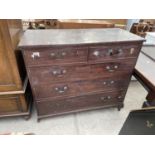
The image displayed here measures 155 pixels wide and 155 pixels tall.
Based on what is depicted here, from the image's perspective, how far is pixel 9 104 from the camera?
1.56 meters

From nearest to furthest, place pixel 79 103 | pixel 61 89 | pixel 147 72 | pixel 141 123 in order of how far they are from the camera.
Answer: pixel 141 123 → pixel 147 72 → pixel 61 89 → pixel 79 103

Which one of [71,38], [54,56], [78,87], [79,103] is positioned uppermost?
[71,38]

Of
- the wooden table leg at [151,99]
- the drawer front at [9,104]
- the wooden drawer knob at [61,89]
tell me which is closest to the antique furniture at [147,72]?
the wooden table leg at [151,99]

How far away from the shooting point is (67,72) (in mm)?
1363

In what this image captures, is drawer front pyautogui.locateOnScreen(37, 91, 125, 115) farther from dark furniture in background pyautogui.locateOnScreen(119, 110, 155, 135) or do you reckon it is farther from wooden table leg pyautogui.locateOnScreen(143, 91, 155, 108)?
dark furniture in background pyautogui.locateOnScreen(119, 110, 155, 135)

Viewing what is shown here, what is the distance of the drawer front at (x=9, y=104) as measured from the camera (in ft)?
4.93

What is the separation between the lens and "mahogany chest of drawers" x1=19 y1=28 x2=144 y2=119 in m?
1.21

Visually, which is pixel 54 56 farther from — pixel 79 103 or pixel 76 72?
pixel 79 103

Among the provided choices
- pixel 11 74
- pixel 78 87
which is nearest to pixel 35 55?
pixel 11 74

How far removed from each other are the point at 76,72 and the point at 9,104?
0.87m

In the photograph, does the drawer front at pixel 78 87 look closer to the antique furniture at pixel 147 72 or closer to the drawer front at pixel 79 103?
the drawer front at pixel 79 103

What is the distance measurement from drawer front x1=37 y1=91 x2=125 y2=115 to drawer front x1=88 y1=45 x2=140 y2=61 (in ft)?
1.68
